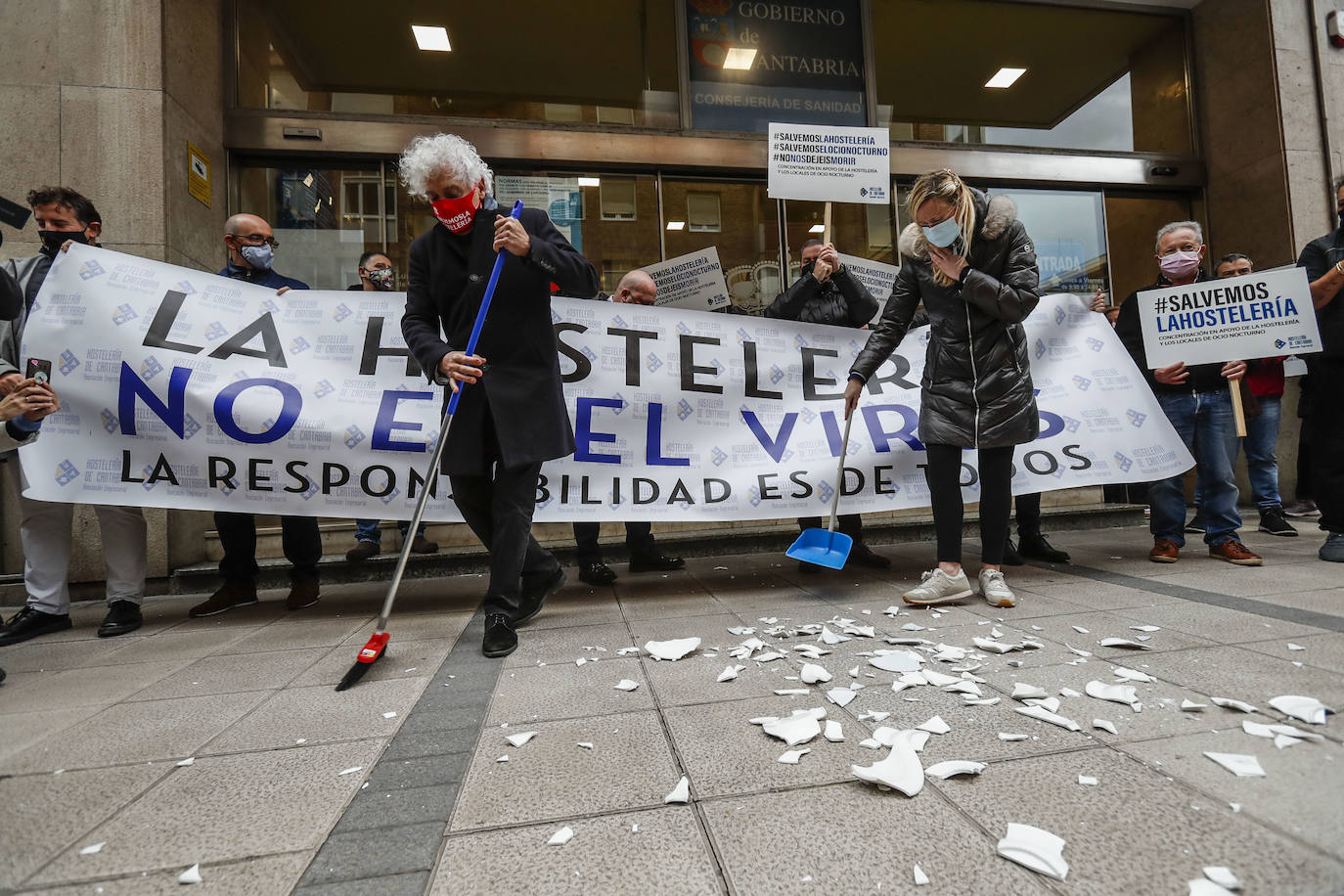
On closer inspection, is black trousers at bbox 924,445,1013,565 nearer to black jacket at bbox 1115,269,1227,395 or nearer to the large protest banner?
the large protest banner

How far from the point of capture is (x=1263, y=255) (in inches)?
258

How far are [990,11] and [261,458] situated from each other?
322 inches

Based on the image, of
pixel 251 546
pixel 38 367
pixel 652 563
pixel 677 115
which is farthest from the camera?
pixel 677 115

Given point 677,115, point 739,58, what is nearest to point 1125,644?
point 677,115

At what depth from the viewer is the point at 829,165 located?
14.1 feet

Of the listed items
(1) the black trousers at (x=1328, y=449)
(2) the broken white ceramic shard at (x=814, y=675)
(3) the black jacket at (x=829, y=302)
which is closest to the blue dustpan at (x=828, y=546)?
(2) the broken white ceramic shard at (x=814, y=675)

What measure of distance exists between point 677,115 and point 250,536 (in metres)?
5.22

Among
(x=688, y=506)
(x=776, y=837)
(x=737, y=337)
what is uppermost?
(x=737, y=337)

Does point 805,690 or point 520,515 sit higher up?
point 520,515

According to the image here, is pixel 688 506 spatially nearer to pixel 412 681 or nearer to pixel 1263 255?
pixel 412 681

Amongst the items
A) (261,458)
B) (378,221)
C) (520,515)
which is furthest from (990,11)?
(261,458)

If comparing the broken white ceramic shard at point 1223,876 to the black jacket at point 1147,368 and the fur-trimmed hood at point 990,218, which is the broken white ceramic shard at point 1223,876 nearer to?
the fur-trimmed hood at point 990,218

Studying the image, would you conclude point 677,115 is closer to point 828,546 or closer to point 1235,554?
point 828,546

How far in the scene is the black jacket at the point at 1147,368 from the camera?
403 cm
